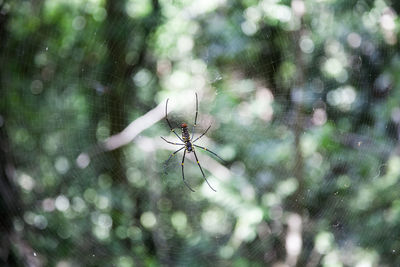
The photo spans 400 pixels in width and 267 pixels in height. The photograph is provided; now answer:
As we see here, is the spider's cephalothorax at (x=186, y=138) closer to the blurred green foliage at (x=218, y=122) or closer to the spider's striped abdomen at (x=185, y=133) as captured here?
the spider's striped abdomen at (x=185, y=133)

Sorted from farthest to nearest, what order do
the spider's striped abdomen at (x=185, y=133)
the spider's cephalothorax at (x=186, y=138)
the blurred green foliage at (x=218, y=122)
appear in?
1. the blurred green foliage at (x=218, y=122)
2. the spider's cephalothorax at (x=186, y=138)
3. the spider's striped abdomen at (x=185, y=133)

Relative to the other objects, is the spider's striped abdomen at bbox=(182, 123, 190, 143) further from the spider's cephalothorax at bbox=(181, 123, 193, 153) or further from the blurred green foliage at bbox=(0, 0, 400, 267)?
the blurred green foliage at bbox=(0, 0, 400, 267)

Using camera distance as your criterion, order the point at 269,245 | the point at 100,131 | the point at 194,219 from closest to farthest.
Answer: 1. the point at 100,131
2. the point at 269,245
3. the point at 194,219

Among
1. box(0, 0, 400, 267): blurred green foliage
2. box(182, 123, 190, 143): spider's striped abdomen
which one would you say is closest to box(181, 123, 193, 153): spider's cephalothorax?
box(182, 123, 190, 143): spider's striped abdomen

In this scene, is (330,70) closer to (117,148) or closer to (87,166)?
(117,148)

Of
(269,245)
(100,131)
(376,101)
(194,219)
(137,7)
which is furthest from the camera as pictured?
(194,219)

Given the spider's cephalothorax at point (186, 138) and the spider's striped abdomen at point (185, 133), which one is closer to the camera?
the spider's striped abdomen at point (185, 133)

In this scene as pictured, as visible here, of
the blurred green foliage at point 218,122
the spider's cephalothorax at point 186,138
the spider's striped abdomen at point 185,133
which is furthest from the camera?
the blurred green foliage at point 218,122

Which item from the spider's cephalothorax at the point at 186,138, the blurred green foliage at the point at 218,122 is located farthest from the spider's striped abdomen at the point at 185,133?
the blurred green foliage at the point at 218,122

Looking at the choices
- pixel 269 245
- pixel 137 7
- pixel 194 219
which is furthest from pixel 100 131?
pixel 269 245
